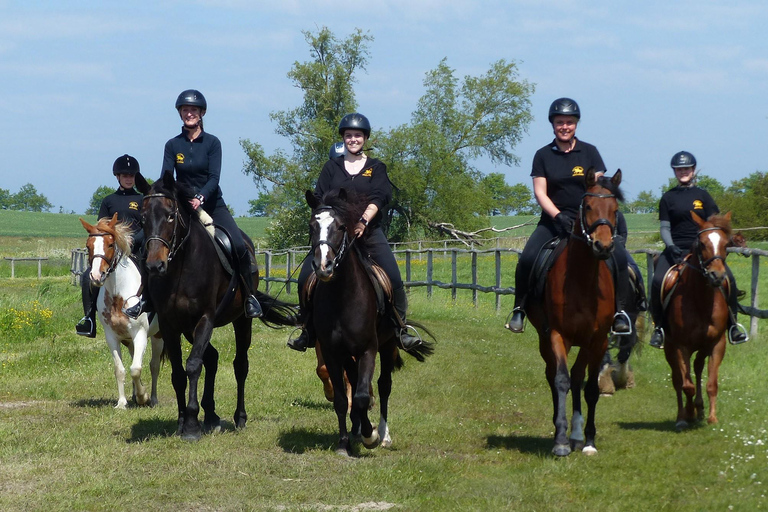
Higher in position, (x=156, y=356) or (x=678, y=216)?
(x=678, y=216)

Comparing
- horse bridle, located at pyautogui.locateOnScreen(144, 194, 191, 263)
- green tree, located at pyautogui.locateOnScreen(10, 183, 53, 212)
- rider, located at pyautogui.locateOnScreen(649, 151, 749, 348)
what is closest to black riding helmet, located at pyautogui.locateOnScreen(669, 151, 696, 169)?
rider, located at pyautogui.locateOnScreen(649, 151, 749, 348)

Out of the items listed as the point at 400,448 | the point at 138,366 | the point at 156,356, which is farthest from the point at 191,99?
the point at 400,448

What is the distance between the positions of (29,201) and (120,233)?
17363 centimetres

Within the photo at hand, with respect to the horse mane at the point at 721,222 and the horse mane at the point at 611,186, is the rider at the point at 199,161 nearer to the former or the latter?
the horse mane at the point at 611,186

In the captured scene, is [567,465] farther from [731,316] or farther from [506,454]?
[731,316]

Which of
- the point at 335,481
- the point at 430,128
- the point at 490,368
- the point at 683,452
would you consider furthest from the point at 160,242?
the point at 430,128

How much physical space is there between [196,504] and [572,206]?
13.5 feet

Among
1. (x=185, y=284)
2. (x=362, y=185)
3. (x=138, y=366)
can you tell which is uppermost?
(x=362, y=185)

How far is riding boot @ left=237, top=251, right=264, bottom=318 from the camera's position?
9203 mm

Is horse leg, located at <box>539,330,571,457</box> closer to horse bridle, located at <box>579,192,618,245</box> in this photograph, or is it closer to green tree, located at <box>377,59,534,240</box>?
horse bridle, located at <box>579,192,618,245</box>

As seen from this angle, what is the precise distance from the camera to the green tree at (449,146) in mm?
52156

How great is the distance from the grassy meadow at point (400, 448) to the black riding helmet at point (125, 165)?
2772 mm

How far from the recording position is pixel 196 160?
9000mm

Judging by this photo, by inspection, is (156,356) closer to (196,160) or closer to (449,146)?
(196,160)
